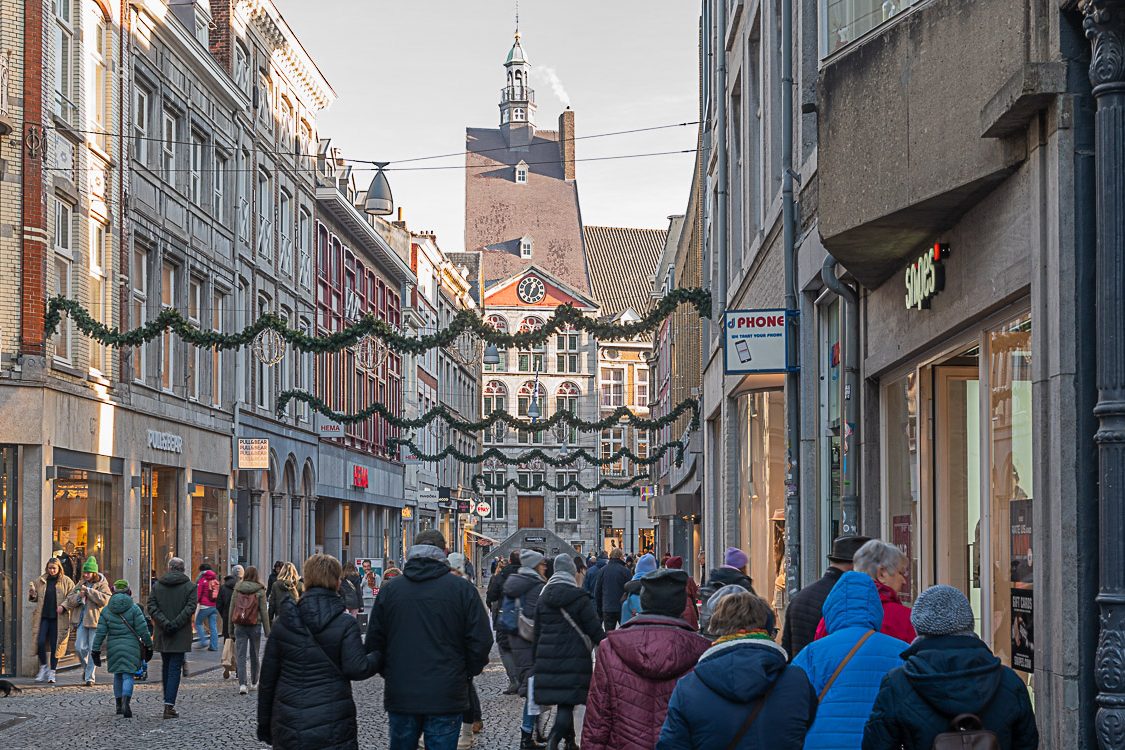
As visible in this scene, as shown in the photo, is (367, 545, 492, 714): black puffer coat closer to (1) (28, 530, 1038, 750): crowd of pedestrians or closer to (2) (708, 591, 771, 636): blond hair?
(1) (28, 530, 1038, 750): crowd of pedestrians

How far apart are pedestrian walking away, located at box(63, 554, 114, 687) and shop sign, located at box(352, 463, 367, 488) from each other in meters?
30.6

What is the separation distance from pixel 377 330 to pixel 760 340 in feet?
45.2

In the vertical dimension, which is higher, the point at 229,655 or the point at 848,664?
the point at 848,664

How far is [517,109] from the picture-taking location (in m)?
118

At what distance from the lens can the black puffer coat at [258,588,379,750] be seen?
29.7 feet

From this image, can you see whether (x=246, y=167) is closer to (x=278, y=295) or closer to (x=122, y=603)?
(x=278, y=295)

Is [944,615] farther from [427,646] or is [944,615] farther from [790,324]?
[790,324]

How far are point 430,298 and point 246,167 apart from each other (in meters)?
36.3

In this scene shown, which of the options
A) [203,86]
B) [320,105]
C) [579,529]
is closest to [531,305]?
[579,529]

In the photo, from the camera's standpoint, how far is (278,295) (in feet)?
141

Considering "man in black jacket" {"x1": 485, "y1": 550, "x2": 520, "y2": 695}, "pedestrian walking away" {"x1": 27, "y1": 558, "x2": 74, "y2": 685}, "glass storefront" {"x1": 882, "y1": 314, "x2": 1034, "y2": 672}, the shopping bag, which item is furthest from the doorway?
"glass storefront" {"x1": 882, "y1": 314, "x2": 1034, "y2": 672}

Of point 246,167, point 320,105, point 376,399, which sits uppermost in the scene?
point 320,105

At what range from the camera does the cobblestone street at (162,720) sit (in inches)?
591

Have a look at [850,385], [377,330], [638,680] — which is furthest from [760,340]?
[377,330]
